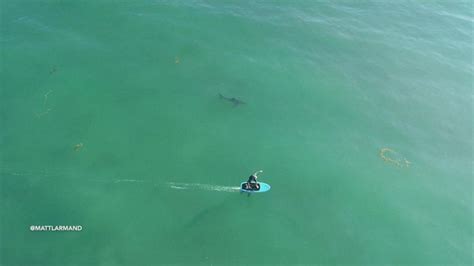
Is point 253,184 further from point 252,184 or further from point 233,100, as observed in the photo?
point 233,100

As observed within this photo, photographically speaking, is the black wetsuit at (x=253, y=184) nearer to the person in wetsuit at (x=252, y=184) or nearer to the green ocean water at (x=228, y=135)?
the person in wetsuit at (x=252, y=184)

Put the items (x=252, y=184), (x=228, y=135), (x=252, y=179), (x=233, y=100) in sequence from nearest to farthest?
(x=252, y=179) < (x=252, y=184) < (x=228, y=135) < (x=233, y=100)

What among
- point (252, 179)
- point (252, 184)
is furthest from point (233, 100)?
point (252, 184)

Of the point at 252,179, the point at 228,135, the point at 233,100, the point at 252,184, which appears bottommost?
the point at 252,184

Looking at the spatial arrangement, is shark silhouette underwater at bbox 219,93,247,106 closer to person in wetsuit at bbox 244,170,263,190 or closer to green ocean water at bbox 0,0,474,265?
green ocean water at bbox 0,0,474,265

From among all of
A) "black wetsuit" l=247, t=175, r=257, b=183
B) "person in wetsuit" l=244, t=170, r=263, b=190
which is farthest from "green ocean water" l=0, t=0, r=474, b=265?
"black wetsuit" l=247, t=175, r=257, b=183

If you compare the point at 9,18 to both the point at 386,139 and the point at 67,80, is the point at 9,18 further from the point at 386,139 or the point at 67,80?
the point at 386,139

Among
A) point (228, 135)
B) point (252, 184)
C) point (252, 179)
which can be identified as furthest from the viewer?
point (228, 135)

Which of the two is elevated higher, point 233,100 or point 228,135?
point 233,100

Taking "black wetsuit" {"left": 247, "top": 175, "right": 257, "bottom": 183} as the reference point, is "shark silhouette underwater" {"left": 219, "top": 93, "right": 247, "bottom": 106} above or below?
above
